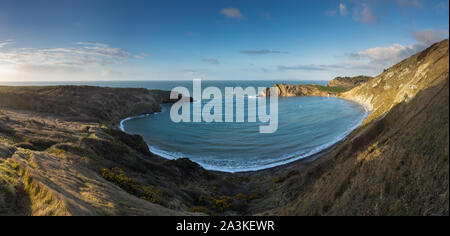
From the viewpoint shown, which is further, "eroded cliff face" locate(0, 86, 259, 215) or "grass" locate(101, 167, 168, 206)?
"grass" locate(101, 167, 168, 206)

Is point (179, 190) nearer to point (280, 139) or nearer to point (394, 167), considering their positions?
point (394, 167)

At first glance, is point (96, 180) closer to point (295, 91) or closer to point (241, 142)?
point (241, 142)

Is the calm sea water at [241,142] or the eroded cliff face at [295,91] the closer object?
the calm sea water at [241,142]

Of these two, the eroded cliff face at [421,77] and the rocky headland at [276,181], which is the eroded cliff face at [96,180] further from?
the eroded cliff face at [421,77]

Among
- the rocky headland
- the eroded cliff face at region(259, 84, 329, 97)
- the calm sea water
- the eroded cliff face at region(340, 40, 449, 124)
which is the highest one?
the eroded cliff face at region(259, 84, 329, 97)

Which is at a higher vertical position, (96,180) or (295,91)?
(295,91)

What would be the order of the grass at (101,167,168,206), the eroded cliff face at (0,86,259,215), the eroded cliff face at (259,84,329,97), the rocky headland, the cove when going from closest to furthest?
the rocky headland, the eroded cliff face at (0,86,259,215), the grass at (101,167,168,206), the cove, the eroded cliff face at (259,84,329,97)

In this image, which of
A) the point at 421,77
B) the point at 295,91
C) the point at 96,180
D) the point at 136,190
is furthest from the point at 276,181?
the point at 295,91

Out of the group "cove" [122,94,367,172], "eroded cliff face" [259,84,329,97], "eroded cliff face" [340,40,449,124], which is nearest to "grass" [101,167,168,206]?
"cove" [122,94,367,172]

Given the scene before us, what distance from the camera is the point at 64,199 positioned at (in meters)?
6.76

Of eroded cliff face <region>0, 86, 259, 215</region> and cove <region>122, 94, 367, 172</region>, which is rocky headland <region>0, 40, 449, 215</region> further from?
cove <region>122, 94, 367, 172</region>

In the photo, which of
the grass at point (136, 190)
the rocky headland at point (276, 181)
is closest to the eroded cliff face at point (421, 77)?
the rocky headland at point (276, 181)

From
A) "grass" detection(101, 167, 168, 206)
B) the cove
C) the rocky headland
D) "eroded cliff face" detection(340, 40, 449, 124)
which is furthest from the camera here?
the cove
